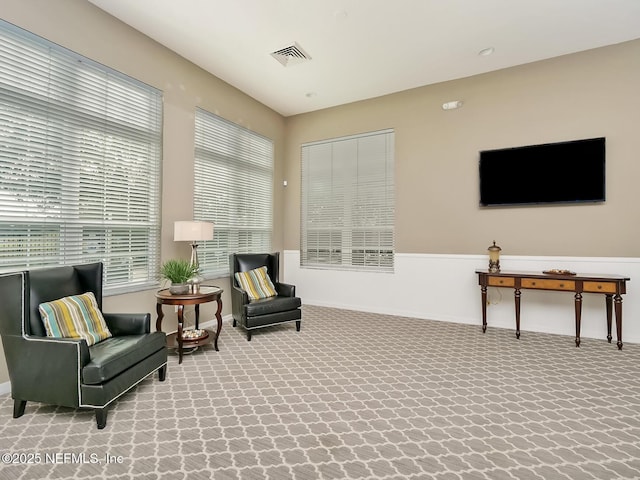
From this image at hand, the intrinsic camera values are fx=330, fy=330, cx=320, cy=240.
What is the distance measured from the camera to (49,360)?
6.91 ft

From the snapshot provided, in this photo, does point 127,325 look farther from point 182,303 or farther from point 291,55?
point 291,55

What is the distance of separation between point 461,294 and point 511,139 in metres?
2.19

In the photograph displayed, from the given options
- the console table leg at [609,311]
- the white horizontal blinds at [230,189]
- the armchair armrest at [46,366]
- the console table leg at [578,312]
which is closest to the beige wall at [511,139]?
the console table leg at [609,311]

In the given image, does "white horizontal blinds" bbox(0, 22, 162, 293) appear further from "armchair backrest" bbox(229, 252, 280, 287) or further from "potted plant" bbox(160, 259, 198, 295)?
"armchair backrest" bbox(229, 252, 280, 287)

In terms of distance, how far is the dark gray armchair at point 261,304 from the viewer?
3.86m

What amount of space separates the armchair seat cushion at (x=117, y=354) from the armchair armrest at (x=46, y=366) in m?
0.08

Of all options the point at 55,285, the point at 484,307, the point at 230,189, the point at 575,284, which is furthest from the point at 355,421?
the point at 230,189

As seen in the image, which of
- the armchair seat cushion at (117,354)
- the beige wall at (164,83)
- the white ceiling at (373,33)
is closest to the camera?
the armchair seat cushion at (117,354)

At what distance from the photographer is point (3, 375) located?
2600 mm

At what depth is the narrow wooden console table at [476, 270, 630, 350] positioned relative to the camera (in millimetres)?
3461

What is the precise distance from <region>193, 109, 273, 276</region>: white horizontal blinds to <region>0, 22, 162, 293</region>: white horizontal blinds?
2.30ft

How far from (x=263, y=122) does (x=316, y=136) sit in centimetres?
95

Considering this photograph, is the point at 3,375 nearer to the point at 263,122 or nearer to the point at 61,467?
the point at 61,467

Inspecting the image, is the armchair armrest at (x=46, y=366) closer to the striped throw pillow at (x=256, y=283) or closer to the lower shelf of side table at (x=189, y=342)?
the lower shelf of side table at (x=189, y=342)
